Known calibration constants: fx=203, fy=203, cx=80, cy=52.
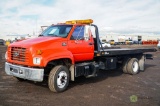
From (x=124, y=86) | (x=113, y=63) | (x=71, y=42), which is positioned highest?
(x=71, y=42)

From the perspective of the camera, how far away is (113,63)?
32.8 feet

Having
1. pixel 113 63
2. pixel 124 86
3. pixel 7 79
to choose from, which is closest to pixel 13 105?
pixel 7 79

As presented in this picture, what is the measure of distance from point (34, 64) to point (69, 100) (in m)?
1.61

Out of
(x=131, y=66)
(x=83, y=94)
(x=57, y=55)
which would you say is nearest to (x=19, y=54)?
(x=57, y=55)

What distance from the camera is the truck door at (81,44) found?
770cm

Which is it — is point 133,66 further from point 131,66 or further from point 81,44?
point 81,44

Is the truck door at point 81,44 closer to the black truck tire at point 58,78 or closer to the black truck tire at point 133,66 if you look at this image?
the black truck tire at point 58,78

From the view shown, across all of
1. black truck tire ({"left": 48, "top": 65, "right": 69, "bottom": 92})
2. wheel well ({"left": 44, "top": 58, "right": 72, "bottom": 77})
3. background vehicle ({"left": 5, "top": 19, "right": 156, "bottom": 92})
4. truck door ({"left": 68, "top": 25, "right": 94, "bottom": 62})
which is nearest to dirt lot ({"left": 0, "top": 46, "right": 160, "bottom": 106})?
black truck tire ({"left": 48, "top": 65, "right": 69, "bottom": 92})

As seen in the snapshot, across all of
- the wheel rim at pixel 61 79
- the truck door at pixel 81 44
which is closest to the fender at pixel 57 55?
the truck door at pixel 81 44

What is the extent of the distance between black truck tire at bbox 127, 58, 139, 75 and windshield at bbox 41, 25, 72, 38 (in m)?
4.56

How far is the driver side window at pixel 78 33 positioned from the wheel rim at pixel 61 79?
4.80ft

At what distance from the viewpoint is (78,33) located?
26.3ft

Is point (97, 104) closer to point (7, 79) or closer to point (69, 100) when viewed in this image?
point (69, 100)

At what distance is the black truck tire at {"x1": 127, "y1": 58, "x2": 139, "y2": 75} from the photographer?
10.9 meters
